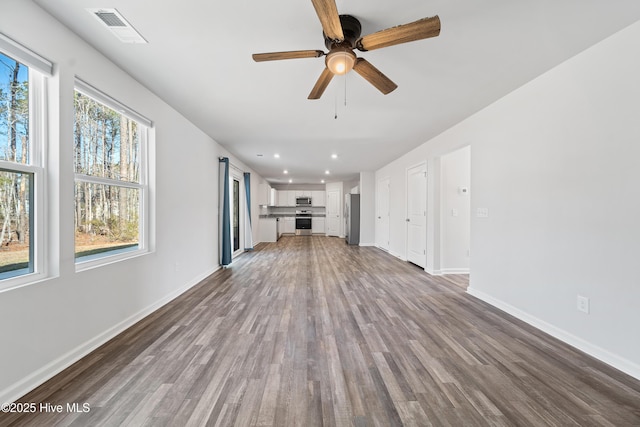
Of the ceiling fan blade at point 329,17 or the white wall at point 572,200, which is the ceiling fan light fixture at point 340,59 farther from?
the white wall at point 572,200

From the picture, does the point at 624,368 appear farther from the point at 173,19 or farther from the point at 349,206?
the point at 349,206

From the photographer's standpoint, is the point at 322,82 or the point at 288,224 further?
the point at 288,224

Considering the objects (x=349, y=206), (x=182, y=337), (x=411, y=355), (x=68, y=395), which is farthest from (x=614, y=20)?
(x=349, y=206)

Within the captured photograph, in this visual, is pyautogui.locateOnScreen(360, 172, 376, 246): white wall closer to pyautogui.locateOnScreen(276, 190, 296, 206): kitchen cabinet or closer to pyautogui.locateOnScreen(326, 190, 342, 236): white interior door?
pyautogui.locateOnScreen(326, 190, 342, 236): white interior door

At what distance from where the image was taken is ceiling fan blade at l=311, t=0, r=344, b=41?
128 centimetres

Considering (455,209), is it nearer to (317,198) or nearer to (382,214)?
(382,214)

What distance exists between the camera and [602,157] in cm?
196

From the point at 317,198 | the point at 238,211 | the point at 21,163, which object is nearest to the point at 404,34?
the point at 21,163

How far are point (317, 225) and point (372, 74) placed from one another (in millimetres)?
9756

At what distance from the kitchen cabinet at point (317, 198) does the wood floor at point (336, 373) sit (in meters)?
8.51

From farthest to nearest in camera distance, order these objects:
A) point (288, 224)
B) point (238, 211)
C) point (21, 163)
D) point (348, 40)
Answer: point (288, 224) < point (238, 211) < point (348, 40) < point (21, 163)

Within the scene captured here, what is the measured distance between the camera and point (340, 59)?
1.68 meters

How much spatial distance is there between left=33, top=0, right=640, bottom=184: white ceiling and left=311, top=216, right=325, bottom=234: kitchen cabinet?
7.89 metres

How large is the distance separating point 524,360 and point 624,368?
2.00ft
